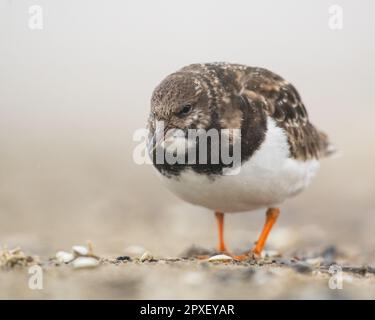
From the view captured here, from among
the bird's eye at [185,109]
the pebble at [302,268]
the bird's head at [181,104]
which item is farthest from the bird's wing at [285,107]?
the pebble at [302,268]

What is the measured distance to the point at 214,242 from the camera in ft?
27.4

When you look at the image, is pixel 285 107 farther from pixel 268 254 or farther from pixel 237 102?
pixel 268 254

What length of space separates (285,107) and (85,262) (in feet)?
7.38

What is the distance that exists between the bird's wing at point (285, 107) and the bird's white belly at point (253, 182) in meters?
0.16

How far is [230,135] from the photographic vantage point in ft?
17.9

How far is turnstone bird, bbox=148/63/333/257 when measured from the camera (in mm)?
5379

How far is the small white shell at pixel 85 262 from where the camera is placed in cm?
503

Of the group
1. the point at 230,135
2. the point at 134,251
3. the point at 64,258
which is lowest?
the point at 134,251

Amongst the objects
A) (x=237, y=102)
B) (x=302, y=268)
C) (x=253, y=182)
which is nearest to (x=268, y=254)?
(x=253, y=182)

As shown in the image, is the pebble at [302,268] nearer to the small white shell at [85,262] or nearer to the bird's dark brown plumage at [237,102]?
the bird's dark brown plumage at [237,102]

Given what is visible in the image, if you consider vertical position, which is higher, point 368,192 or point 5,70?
point 5,70
